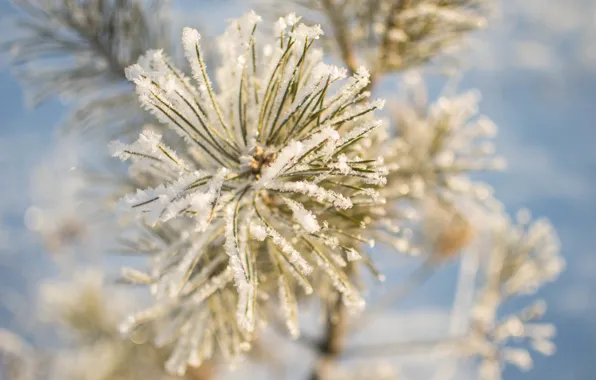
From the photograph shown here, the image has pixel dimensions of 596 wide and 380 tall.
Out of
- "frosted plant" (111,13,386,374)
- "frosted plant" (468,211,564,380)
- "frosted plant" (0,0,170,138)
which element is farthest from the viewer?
"frosted plant" (468,211,564,380)

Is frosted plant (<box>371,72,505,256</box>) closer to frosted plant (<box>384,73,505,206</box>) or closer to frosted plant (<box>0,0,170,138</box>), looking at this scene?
frosted plant (<box>384,73,505,206</box>)

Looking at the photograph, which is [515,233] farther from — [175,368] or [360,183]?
[175,368]

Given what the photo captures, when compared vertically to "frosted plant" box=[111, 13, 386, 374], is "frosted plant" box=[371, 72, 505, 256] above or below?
above

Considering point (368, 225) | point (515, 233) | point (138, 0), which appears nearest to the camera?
point (368, 225)

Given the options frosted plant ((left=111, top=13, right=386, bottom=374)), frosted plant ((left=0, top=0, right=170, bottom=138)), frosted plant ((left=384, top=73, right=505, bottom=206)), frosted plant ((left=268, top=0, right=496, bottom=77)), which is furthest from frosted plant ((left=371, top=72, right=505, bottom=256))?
frosted plant ((left=0, top=0, right=170, bottom=138))

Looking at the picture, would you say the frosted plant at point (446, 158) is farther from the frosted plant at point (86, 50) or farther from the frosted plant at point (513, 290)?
the frosted plant at point (86, 50)

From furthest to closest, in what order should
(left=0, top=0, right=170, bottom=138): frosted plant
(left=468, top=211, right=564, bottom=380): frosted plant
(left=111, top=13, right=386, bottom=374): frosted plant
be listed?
1. (left=468, top=211, right=564, bottom=380): frosted plant
2. (left=0, top=0, right=170, bottom=138): frosted plant
3. (left=111, top=13, right=386, bottom=374): frosted plant

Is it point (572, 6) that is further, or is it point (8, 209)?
point (8, 209)

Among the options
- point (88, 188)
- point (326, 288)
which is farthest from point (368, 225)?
point (88, 188)
